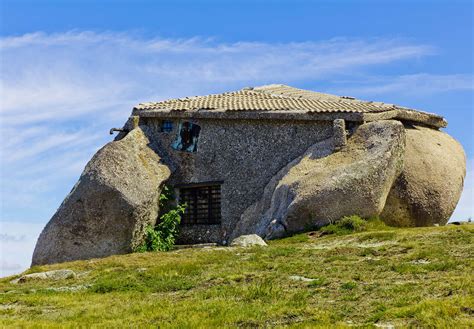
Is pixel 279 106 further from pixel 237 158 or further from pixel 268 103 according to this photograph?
pixel 237 158

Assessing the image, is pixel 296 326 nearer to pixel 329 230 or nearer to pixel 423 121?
pixel 329 230

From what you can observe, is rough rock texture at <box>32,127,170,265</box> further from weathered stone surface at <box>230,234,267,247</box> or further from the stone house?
weathered stone surface at <box>230,234,267,247</box>

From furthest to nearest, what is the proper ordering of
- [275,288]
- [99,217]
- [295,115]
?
[295,115] < [99,217] < [275,288]

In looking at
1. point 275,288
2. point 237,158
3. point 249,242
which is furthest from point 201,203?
point 275,288

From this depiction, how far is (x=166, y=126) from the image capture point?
35.6 metres

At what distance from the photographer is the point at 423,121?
35688 mm

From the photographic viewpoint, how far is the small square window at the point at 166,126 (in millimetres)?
35469

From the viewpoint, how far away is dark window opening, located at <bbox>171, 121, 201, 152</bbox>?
3475cm

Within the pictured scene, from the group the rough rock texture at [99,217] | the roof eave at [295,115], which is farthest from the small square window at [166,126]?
the rough rock texture at [99,217]

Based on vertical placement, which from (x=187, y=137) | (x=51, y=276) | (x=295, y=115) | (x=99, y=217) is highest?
(x=295, y=115)

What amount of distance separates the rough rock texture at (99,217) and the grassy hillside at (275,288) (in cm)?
442

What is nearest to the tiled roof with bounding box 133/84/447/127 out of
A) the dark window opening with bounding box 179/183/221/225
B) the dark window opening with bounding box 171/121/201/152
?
the dark window opening with bounding box 171/121/201/152

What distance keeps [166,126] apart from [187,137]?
133 centimetres

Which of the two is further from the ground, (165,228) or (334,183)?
(334,183)
